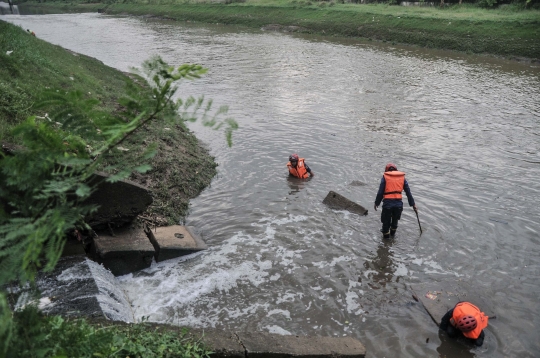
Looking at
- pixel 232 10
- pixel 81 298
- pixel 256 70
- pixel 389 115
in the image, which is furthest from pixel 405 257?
pixel 232 10

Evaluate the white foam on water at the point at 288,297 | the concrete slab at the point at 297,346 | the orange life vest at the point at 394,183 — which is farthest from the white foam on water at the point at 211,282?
the orange life vest at the point at 394,183

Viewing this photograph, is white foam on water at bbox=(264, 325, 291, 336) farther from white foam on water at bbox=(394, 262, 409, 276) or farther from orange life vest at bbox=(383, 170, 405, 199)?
orange life vest at bbox=(383, 170, 405, 199)

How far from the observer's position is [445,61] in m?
30.8

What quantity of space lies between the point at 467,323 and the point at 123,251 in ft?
18.5

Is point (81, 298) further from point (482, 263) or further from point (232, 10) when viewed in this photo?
point (232, 10)

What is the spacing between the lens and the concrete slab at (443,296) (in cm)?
746

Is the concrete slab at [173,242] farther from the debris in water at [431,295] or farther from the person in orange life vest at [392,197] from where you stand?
the debris in water at [431,295]

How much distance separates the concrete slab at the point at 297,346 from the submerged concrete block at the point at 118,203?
11.6ft

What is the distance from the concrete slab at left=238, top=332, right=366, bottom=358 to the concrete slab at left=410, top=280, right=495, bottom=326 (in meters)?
1.96

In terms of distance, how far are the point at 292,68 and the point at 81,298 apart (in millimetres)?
23396

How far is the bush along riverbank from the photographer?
3325 cm

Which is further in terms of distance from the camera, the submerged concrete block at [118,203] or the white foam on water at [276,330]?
the submerged concrete block at [118,203]

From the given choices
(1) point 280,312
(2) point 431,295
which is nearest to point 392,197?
(2) point 431,295

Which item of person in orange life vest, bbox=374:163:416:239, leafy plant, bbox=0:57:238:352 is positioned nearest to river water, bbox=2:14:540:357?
person in orange life vest, bbox=374:163:416:239
